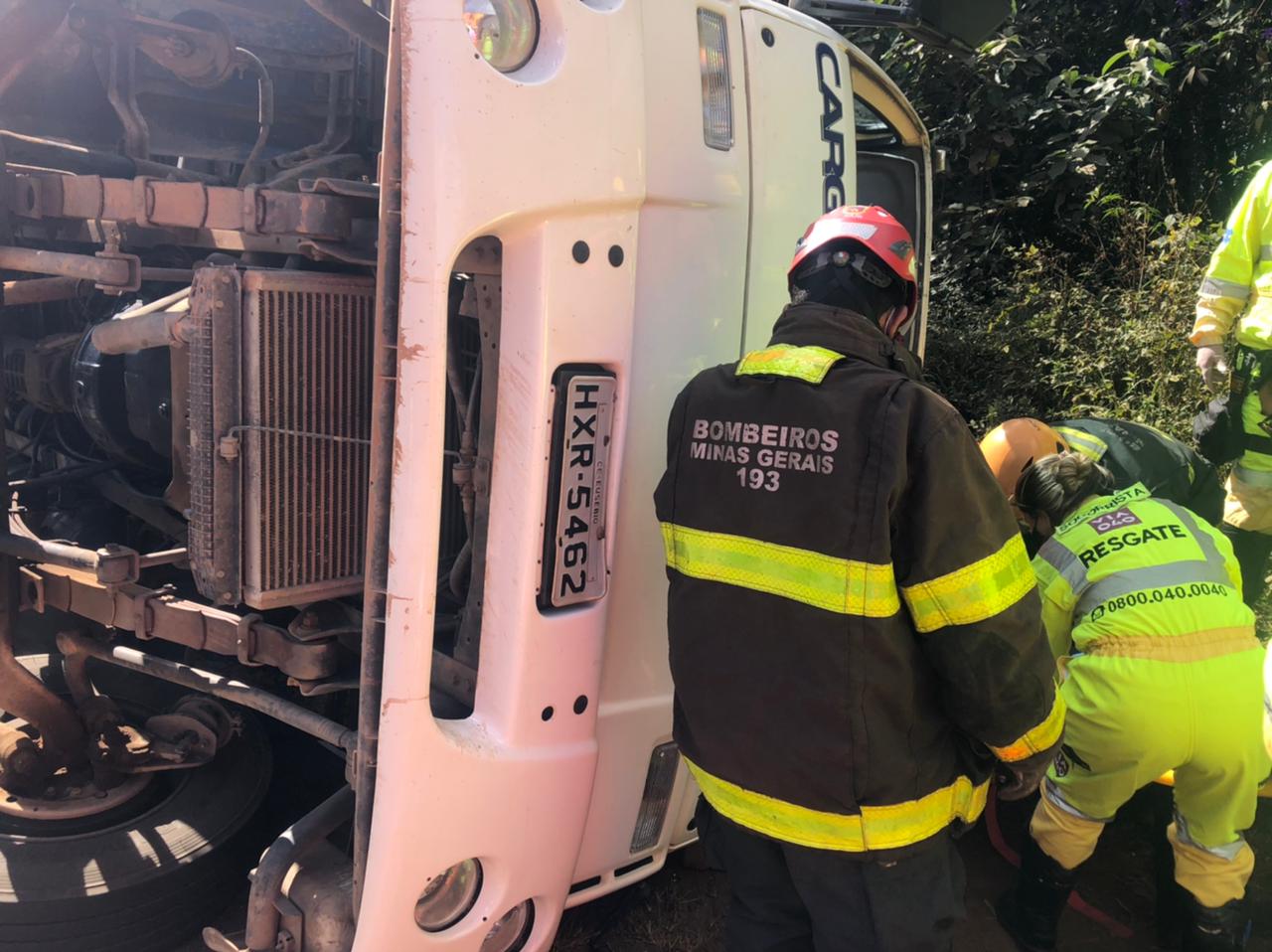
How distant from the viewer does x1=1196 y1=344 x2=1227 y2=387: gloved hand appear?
3.88 m

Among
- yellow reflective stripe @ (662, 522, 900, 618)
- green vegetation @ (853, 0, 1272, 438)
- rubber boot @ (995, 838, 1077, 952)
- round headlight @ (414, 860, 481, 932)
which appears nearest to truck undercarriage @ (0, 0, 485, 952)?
round headlight @ (414, 860, 481, 932)

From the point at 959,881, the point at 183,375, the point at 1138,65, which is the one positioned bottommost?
the point at 959,881

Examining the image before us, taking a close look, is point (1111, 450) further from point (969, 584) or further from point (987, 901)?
point (969, 584)

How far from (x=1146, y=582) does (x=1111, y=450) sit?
1020mm

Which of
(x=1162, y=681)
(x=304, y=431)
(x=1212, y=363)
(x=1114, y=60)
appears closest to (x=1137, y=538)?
(x=1162, y=681)

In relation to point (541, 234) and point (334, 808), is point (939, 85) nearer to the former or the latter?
point (541, 234)

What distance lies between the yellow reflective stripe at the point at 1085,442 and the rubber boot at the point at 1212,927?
1322 mm

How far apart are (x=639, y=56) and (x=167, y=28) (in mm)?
1526

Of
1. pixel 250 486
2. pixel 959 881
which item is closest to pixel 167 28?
pixel 250 486

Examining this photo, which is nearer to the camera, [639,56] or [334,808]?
[639,56]

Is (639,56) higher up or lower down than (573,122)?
higher up

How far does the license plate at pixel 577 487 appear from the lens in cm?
204

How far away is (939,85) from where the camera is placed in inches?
275

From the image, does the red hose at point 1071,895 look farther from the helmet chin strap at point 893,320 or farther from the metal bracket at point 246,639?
the metal bracket at point 246,639
